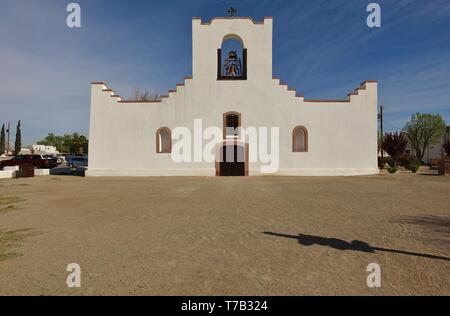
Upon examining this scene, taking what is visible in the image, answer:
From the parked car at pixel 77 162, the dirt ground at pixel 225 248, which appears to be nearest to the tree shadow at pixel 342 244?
the dirt ground at pixel 225 248

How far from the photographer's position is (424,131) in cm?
4881

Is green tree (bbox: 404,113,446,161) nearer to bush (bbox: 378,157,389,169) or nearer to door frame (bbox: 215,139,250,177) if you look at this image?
bush (bbox: 378,157,389,169)

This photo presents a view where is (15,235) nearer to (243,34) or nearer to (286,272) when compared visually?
(286,272)

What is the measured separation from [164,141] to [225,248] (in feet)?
55.6

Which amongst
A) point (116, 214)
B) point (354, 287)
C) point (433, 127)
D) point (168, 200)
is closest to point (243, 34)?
point (168, 200)

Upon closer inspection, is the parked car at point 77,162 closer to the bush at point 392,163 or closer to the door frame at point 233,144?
the door frame at point 233,144

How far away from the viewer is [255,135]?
781 inches

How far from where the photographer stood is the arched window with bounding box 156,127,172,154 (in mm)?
19828

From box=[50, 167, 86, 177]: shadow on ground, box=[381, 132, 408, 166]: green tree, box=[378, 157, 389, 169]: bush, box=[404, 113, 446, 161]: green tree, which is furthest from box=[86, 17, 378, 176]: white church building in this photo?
box=[404, 113, 446, 161]: green tree

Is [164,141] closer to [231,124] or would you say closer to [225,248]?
[231,124]

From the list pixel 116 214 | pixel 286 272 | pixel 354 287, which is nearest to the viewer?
pixel 354 287
